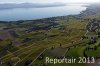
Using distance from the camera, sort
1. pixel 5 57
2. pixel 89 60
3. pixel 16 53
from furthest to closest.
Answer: pixel 16 53
pixel 5 57
pixel 89 60

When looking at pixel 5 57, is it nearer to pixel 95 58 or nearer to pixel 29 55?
pixel 29 55

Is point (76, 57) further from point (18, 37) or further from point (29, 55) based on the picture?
point (18, 37)

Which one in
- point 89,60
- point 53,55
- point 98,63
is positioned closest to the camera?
point 98,63

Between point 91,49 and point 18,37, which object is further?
point 18,37

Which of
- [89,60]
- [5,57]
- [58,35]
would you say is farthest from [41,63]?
[58,35]

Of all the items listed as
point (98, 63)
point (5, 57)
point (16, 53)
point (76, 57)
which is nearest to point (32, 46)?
point (16, 53)

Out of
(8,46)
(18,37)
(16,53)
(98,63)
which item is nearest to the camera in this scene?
(98,63)

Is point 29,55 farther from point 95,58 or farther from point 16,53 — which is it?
point 95,58

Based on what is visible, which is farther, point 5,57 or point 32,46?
point 32,46

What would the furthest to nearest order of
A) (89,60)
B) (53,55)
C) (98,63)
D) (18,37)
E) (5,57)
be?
(18,37) → (5,57) → (53,55) → (89,60) → (98,63)
